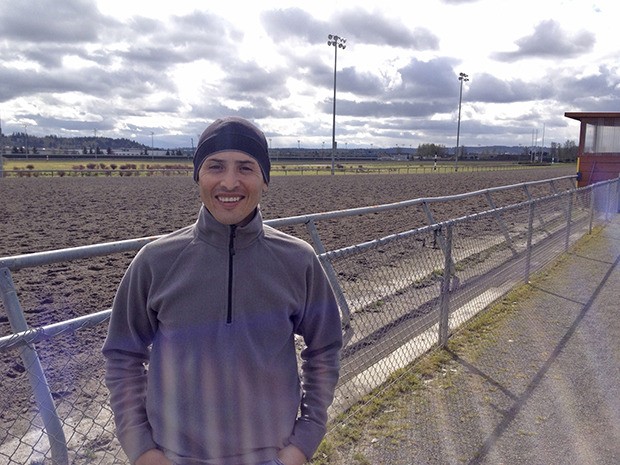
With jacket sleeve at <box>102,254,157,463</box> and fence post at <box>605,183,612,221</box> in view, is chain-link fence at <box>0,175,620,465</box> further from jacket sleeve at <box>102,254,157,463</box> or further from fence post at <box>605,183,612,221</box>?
fence post at <box>605,183,612,221</box>

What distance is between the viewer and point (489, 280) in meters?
6.74

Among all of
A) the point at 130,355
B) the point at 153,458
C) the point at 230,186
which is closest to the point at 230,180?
the point at 230,186

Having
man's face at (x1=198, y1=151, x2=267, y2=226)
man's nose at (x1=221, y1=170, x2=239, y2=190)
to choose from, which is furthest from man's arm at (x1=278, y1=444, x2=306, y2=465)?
man's nose at (x1=221, y1=170, x2=239, y2=190)

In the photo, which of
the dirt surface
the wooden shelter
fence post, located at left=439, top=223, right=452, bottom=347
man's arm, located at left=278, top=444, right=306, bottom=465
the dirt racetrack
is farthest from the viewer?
the wooden shelter

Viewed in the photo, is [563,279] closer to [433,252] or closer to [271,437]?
[433,252]

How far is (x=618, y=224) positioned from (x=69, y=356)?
1190 centimetres

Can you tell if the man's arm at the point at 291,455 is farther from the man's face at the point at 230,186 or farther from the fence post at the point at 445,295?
the fence post at the point at 445,295

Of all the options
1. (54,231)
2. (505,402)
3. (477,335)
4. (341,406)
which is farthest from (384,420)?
(54,231)

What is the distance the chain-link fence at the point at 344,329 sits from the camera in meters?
2.39

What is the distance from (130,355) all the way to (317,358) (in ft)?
2.14

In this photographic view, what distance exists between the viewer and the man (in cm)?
188

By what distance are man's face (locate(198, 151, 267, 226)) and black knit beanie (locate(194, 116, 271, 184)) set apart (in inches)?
0.7

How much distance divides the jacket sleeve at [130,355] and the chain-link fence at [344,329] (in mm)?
417

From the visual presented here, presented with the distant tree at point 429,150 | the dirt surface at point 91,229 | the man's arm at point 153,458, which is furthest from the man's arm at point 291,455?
the distant tree at point 429,150
